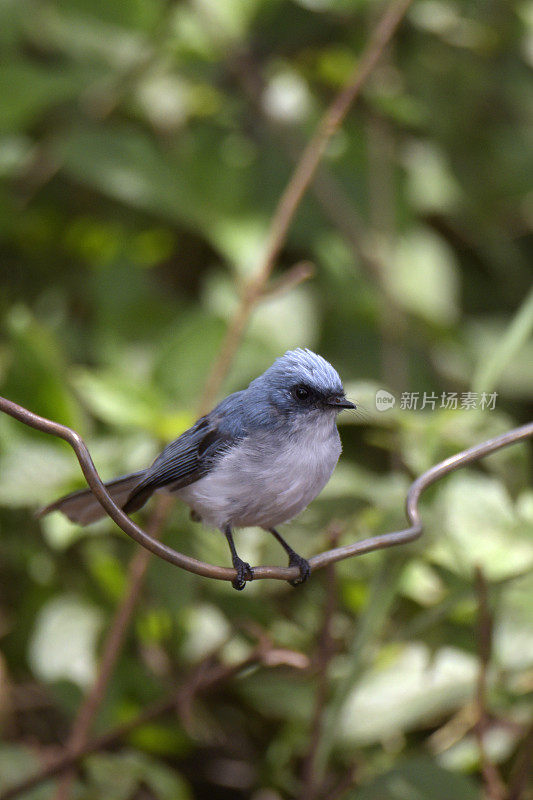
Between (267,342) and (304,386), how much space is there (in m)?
0.98

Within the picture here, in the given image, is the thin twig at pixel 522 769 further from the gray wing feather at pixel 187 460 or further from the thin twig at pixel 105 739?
the gray wing feather at pixel 187 460

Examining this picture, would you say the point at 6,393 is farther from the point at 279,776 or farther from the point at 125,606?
the point at 279,776

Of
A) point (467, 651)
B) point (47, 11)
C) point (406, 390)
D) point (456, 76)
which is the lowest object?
point (467, 651)

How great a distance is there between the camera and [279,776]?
1.53 metres

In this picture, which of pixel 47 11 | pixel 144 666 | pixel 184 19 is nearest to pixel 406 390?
pixel 144 666

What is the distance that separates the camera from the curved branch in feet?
1.98

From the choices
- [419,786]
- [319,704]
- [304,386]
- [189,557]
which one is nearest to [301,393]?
[304,386]

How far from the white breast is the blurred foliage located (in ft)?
0.96

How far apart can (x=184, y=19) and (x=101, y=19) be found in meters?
0.20

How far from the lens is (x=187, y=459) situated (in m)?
0.78

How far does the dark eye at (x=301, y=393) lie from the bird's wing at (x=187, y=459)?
133 millimetres

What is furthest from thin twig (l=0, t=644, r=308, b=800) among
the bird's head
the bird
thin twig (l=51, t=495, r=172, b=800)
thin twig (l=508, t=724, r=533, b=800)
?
the bird's head

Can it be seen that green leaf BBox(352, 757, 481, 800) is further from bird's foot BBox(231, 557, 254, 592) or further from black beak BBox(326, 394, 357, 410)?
black beak BBox(326, 394, 357, 410)

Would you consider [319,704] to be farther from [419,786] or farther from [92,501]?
[92,501]
